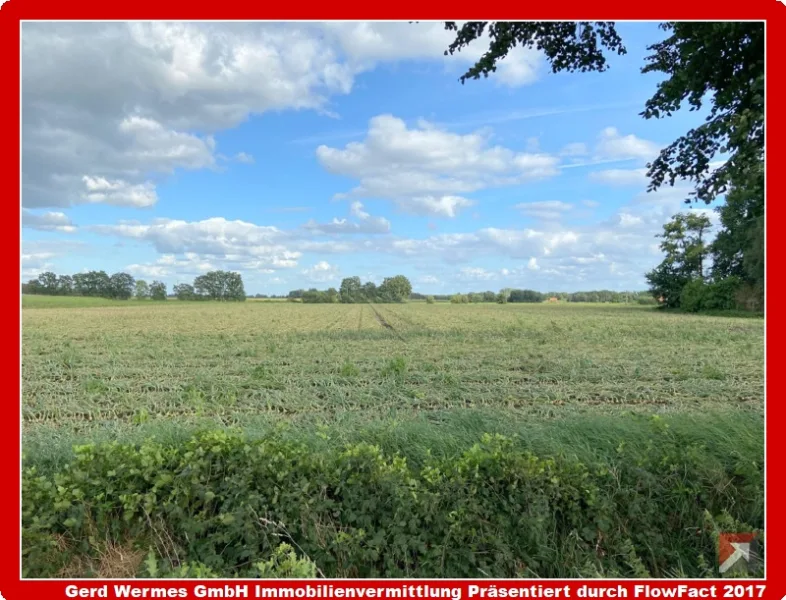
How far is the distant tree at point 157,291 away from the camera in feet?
16.2

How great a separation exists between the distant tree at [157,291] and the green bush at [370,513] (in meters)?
2.17

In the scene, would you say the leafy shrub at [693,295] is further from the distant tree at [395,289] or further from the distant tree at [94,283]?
the distant tree at [94,283]

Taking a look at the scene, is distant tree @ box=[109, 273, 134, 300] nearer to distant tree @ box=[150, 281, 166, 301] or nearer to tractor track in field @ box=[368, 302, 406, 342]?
distant tree @ box=[150, 281, 166, 301]

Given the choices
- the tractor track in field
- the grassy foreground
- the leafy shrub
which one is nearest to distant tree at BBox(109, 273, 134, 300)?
the grassy foreground

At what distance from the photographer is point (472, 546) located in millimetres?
3023

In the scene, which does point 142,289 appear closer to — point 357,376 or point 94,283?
point 94,283

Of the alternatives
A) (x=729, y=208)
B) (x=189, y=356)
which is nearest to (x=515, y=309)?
(x=189, y=356)

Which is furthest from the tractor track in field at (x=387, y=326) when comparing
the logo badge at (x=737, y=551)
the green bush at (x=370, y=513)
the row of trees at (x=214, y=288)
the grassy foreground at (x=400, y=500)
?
the logo badge at (x=737, y=551)

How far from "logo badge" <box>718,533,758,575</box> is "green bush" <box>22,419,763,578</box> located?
0.09 meters

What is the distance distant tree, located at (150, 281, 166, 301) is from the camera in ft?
16.2

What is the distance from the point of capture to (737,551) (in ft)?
9.91

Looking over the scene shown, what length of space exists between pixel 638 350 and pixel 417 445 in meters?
13.6

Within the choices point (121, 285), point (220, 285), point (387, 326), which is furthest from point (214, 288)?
point (387, 326)

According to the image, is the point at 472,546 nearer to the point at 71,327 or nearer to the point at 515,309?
the point at 71,327
